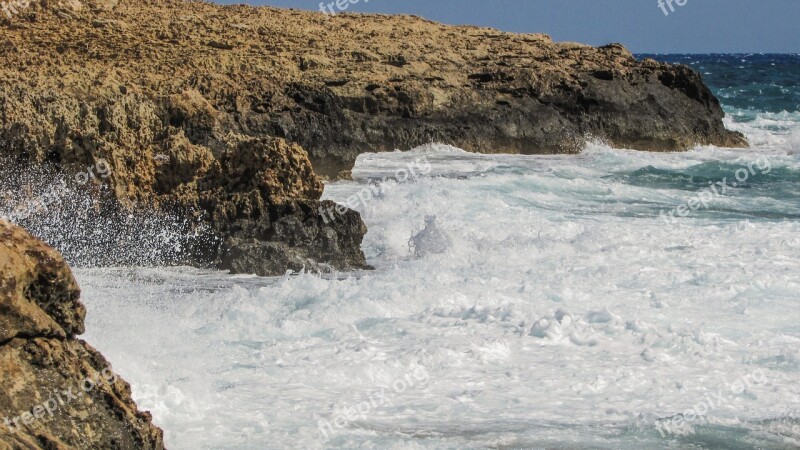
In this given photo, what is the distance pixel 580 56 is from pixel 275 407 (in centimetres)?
1949

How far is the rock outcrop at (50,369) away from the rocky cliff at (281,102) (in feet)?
17.2

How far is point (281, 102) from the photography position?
1814 centimetres

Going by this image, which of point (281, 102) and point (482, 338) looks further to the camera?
point (281, 102)

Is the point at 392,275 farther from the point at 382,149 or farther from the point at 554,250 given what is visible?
the point at 382,149

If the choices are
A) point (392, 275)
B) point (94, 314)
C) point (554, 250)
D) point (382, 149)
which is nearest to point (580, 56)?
point (382, 149)

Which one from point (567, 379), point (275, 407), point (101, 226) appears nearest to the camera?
point (275, 407)

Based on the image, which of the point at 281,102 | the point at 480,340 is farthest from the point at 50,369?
the point at 281,102

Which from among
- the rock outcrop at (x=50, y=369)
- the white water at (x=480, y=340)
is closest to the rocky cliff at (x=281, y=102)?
the white water at (x=480, y=340)

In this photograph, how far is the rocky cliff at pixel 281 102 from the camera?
10438 mm

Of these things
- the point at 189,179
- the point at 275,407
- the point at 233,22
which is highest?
the point at 233,22

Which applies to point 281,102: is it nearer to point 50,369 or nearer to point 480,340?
point 480,340

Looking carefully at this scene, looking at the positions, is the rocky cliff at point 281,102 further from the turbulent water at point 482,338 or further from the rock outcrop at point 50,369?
the rock outcrop at point 50,369

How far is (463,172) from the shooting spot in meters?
17.9

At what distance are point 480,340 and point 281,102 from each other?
11216mm
